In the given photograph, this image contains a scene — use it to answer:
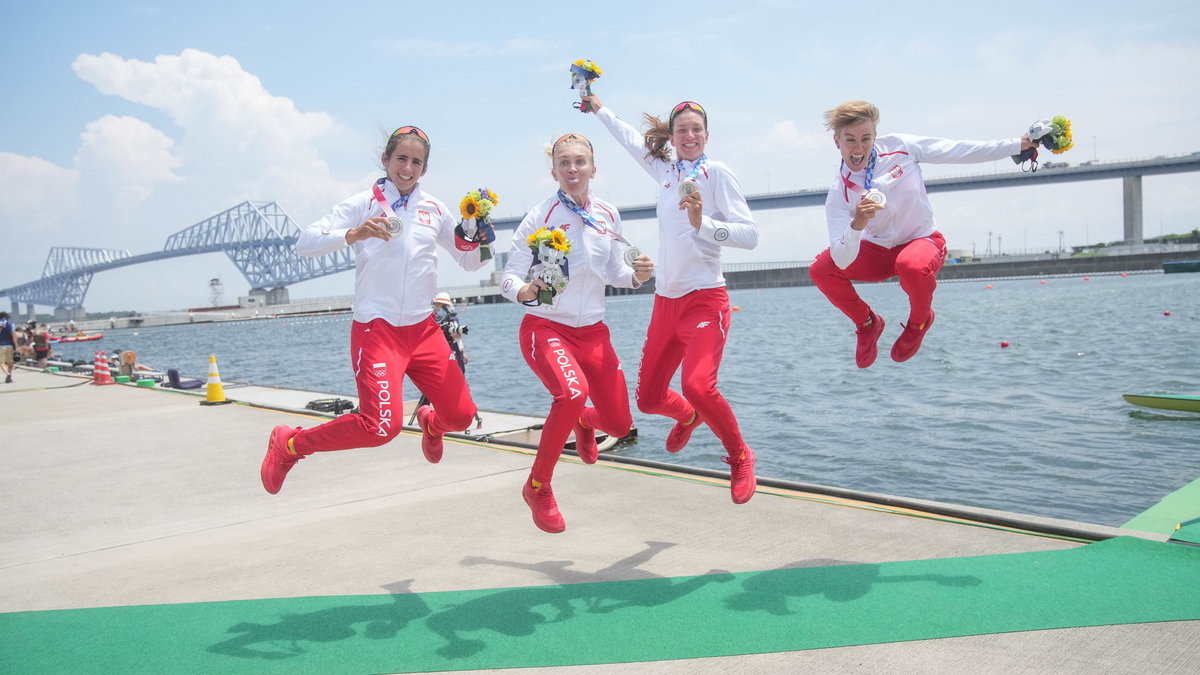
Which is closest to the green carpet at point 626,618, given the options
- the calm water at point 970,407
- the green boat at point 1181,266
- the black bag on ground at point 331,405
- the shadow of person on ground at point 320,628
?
the shadow of person on ground at point 320,628

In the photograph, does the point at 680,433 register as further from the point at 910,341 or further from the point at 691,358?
the point at 910,341

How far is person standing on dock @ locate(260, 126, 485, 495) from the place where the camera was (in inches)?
198

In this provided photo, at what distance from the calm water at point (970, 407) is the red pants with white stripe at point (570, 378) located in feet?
25.4

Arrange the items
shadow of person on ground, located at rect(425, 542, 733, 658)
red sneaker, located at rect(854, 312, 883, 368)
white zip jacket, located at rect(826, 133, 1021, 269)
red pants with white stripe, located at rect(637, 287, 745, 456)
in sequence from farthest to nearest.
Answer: red sneaker, located at rect(854, 312, 883, 368) → white zip jacket, located at rect(826, 133, 1021, 269) → red pants with white stripe, located at rect(637, 287, 745, 456) → shadow of person on ground, located at rect(425, 542, 733, 658)

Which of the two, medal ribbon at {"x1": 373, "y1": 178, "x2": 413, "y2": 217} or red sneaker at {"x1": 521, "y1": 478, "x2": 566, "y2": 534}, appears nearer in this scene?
red sneaker at {"x1": 521, "y1": 478, "x2": 566, "y2": 534}

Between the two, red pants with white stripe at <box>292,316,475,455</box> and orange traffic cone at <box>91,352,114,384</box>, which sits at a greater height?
red pants with white stripe at <box>292,316,475,455</box>

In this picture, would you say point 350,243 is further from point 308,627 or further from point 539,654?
point 539,654

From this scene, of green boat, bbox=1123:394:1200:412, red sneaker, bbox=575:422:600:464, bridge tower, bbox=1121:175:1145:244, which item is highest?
bridge tower, bbox=1121:175:1145:244

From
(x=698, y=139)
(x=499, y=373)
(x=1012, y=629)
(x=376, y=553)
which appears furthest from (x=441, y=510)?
(x=499, y=373)

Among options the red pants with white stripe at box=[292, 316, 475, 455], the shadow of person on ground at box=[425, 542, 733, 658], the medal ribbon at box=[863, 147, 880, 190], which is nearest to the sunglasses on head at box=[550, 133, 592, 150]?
the red pants with white stripe at box=[292, 316, 475, 455]

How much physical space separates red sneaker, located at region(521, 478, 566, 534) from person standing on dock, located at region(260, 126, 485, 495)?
0.62m

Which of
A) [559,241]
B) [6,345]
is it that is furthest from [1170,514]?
[6,345]

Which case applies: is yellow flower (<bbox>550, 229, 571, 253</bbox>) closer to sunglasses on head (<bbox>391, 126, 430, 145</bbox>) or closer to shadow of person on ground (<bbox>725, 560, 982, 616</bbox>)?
sunglasses on head (<bbox>391, 126, 430, 145</bbox>)

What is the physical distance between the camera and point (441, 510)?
729 centimetres
